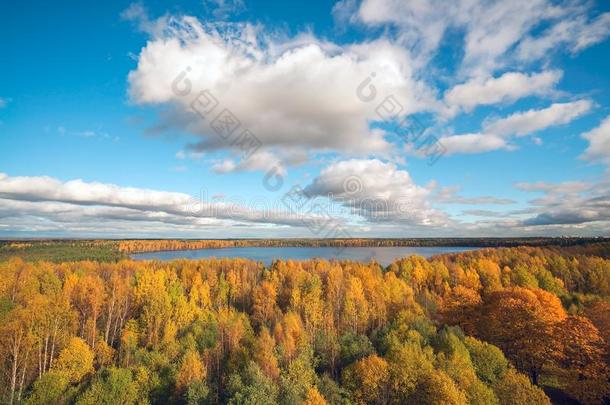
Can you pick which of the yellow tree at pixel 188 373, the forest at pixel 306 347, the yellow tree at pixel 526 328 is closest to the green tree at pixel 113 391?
the forest at pixel 306 347

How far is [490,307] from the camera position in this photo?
42.5 meters

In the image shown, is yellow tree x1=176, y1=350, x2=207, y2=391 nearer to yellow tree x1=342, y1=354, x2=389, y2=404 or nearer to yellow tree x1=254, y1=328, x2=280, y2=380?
yellow tree x1=254, y1=328, x2=280, y2=380

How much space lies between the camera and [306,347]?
38.5 meters

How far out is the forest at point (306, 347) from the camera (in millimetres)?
29281

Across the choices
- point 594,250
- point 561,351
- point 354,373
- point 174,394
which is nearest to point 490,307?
point 561,351

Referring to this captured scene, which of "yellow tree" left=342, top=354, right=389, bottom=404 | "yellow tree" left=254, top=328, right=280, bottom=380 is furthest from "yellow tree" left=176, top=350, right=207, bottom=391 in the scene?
"yellow tree" left=342, top=354, right=389, bottom=404

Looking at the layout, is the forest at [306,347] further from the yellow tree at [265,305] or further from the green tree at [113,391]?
the yellow tree at [265,305]

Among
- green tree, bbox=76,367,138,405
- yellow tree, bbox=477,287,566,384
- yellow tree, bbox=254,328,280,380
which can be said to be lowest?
green tree, bbox=76,367,138,405

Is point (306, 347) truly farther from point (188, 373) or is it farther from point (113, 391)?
point (113, 391)

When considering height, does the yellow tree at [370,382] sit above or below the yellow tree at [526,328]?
below

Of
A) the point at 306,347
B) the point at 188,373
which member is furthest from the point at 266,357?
the point at 188,373

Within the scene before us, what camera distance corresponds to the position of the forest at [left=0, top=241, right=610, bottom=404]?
29.3 meters

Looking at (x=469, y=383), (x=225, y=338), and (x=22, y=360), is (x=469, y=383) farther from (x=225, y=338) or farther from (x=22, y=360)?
(x=22, y=360)

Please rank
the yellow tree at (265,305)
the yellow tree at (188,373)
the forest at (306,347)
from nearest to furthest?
1. the forest at (306,347)
2. the yellow tree at (188,373)
3. the yellow tree at (265,305)
